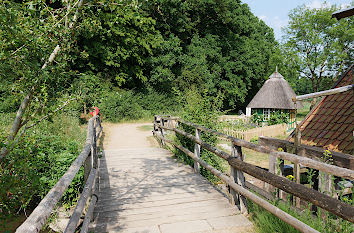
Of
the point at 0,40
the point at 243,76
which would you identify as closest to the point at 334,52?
the point at 243,76

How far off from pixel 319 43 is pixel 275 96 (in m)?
14.9

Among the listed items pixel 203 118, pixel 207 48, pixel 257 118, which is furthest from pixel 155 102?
pixel 203 118

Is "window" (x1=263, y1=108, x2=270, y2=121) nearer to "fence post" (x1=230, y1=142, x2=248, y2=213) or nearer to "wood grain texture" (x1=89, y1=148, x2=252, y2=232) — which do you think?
"wood grain texture" (x1=89, y1=148, x2=252, y2=232)

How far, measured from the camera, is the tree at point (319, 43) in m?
30.5

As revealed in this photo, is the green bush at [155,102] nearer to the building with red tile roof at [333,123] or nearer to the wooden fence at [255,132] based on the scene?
the wooden fence at [255,132]

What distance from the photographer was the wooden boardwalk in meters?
3.09

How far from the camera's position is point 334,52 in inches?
1218

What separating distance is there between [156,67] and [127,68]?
2551 mm

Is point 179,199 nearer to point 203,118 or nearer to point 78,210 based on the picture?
point 78,210

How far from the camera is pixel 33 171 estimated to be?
14.3 ft

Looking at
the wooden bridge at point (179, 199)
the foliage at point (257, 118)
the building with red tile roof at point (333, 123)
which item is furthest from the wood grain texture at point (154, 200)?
the foliage at point (257, 118)

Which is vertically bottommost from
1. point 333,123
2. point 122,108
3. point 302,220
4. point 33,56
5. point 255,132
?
point 255,132

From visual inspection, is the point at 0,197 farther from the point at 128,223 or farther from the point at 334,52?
the point at 334,52

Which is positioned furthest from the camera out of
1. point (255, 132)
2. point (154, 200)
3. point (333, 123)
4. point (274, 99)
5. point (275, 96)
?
point (275, 96)
